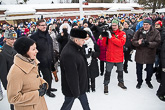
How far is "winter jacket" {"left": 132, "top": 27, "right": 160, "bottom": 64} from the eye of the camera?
3.20 meters

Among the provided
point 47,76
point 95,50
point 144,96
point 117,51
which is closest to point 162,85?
point 144,96

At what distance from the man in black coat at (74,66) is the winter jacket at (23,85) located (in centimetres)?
47

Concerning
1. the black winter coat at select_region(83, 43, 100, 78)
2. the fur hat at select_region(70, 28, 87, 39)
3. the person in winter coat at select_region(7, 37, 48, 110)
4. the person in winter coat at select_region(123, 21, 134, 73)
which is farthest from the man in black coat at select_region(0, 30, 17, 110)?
the person in winter coat at select_region(123, 21, 134, 73)

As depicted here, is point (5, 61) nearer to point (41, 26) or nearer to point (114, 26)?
point (41, 26)

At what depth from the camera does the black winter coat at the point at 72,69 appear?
1911 millimetres

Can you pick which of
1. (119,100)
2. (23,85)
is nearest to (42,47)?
(23,85)

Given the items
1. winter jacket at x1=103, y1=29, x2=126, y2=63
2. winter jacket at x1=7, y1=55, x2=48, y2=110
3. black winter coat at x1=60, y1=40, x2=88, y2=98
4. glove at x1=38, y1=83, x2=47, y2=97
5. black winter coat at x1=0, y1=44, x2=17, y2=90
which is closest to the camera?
winter jacket at x1=7, y1=55, x2=48, y2=110

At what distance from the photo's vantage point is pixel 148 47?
3.27m

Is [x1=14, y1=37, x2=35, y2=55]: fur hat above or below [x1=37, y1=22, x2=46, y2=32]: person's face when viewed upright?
below

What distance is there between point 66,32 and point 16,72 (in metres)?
2.90

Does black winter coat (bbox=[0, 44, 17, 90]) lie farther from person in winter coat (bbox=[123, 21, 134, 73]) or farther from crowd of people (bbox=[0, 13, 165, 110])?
person in winter coat (bbox=[123, 21, 134, 73])

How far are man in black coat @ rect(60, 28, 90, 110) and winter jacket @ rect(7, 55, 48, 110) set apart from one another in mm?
466

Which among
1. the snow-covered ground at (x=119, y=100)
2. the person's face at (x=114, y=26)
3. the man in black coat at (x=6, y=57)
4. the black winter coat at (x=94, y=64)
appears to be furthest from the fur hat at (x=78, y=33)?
the snow-covered ground at (x=119, y=100)

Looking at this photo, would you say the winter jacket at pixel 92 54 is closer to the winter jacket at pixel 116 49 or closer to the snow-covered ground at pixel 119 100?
the winter jacket at pixel 116 49
